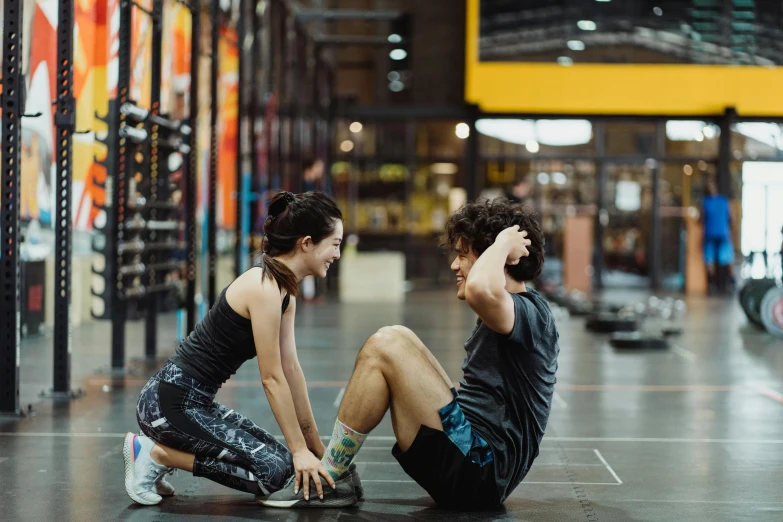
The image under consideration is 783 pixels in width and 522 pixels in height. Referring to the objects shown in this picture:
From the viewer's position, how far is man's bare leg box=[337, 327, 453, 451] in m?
3.34

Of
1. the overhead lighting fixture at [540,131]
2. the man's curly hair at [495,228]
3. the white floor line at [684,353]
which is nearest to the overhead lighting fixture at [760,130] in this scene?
the overhead lighting fixture at [540,131]

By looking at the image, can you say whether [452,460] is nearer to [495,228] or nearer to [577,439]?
[495,228]

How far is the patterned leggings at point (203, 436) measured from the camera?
3561mm

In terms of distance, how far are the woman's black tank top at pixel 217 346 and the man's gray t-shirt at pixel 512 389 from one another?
2.22 ft

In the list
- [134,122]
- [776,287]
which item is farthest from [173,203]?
[776,287]

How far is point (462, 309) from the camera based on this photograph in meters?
13.5

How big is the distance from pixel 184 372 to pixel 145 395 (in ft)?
0.51

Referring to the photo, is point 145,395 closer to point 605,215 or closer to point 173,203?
point 173,203

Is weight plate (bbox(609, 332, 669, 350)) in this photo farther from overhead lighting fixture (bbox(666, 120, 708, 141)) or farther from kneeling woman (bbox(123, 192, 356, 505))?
overhead lighting fixture (bbox(666, 120, 708, 141))

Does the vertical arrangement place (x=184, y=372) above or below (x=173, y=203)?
below

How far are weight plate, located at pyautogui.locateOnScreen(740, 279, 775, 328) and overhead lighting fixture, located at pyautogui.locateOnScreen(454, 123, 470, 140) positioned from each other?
8.78m

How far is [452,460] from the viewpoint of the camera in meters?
3.37

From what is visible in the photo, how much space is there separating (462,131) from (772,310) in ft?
32.4

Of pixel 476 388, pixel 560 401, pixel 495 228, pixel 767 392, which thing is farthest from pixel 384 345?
pixel 767 392
